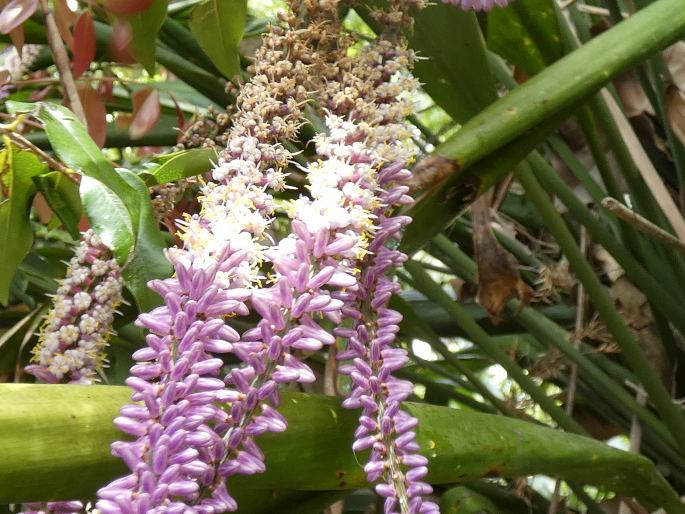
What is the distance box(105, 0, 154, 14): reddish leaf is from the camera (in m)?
0.58

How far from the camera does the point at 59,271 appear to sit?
2.98 feet

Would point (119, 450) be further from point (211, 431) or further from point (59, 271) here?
point (59, 271)

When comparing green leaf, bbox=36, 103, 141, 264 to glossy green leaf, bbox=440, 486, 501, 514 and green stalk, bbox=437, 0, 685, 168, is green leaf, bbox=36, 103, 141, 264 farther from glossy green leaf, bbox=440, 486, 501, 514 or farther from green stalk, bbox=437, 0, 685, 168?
glossy green leaf, bbox=440, 486, 501, 514

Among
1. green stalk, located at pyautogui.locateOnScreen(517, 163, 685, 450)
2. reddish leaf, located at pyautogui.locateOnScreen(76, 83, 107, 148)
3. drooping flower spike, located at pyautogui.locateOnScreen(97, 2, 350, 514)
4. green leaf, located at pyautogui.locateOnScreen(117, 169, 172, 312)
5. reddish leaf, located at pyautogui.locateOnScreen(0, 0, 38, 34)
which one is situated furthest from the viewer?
green stalk, located at pyautogui.locateOnScreen(517, 163, 685, 450)

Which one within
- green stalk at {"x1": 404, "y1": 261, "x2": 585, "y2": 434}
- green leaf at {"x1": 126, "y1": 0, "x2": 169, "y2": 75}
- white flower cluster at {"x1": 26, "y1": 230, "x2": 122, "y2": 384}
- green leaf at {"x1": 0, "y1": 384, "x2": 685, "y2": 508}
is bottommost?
green leaf at {"x1": 0, "y1": 384, "x2": 685, "y2": 508}

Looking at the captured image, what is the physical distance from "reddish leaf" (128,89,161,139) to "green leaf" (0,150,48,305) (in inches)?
6.8

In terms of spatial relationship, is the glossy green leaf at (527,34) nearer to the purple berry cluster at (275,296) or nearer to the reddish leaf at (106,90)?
the purple berry cluster at (275,296)

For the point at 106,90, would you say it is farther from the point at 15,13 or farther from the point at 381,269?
the point at 381,269

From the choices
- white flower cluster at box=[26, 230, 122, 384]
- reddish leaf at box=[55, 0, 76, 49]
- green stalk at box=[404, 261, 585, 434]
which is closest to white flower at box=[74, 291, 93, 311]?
white flower cluster at box=[26, 230, 122, 384]

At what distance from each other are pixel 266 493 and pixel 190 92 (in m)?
0.66

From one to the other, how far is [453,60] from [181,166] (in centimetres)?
24

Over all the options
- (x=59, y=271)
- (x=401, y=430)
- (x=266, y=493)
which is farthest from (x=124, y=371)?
(x=401, y=430)

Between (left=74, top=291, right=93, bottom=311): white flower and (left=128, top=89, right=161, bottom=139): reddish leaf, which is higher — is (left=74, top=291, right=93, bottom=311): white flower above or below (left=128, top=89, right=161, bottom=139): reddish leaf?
below

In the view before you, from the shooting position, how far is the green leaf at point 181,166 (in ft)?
1.72
